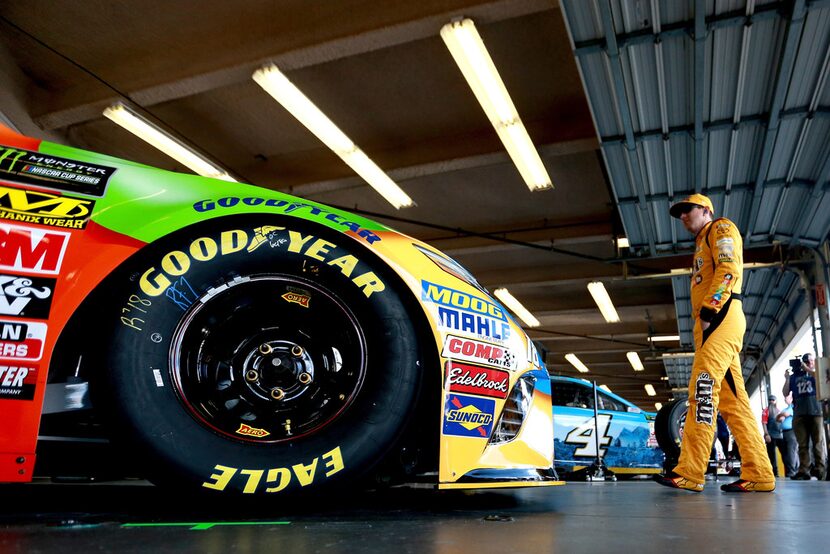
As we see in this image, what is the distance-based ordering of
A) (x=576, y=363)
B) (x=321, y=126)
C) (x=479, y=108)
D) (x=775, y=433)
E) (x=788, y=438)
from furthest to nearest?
(x=576, y=363)
(x=775, y=433)
(x=788, y=438)
(x=479, y=108)
(x=321, y=126)

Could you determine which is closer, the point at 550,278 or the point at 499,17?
the point at 499,17

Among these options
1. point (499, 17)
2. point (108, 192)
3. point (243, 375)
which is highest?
point (499, 17)

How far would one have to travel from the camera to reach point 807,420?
27.0 ft

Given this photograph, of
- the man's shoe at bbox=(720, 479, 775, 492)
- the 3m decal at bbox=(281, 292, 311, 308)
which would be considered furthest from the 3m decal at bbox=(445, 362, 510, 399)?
the man's shoe at bbox=(720, 479, 775, 492)

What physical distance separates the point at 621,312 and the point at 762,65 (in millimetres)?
11529

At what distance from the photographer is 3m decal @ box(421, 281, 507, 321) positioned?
6.09 feet

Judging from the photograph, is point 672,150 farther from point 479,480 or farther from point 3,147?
point 3,147

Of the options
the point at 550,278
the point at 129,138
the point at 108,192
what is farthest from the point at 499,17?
the point at 550,278

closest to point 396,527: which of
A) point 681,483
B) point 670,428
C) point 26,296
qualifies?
point 26,296

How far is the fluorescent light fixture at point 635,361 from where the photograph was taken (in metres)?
19.9

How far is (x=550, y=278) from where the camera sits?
12.2 m

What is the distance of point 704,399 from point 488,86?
358 centimetres

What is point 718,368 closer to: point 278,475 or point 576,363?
point 278,475

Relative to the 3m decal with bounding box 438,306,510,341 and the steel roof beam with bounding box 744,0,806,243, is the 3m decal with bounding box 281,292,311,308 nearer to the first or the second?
the 3m decal with bounding box 438,306,510,341
